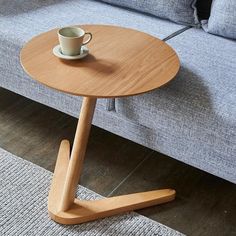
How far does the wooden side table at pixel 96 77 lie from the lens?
1.14m

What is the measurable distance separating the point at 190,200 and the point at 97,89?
602mm

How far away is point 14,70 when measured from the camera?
1.60 meters

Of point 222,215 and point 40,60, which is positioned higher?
point 40,60

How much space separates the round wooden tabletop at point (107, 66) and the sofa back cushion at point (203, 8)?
48 centimetres

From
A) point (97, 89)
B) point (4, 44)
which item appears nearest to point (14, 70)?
point (4, 44)

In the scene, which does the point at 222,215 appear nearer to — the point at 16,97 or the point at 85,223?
the point at 85,223

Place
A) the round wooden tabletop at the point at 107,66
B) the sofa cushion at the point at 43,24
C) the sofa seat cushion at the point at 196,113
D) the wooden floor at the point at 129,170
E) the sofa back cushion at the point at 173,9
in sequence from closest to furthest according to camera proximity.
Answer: the round wooden tabletop at the point at 107,66 < the sofa seat cushion at the point at 196,113 < the wooden floor at the point at 129,170 < the sofa cushion at the point at 43,24 < the sofa back cushion at the point at 173,9

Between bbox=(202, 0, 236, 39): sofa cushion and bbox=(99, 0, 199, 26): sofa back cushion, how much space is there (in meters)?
0.09

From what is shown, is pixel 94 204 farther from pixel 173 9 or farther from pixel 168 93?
pixel 173 9

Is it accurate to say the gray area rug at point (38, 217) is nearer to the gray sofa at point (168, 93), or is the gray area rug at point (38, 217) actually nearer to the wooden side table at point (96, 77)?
the wooden side table at point (96, 77)

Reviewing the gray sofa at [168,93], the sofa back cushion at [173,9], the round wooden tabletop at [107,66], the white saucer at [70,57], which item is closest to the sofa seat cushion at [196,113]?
the gray sofa at [168,93]

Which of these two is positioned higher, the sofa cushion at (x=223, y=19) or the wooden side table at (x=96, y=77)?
the sofa cushion at (x=223, y=19)

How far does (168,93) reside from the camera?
1324mm

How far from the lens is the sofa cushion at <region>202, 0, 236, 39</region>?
160 centimetres
